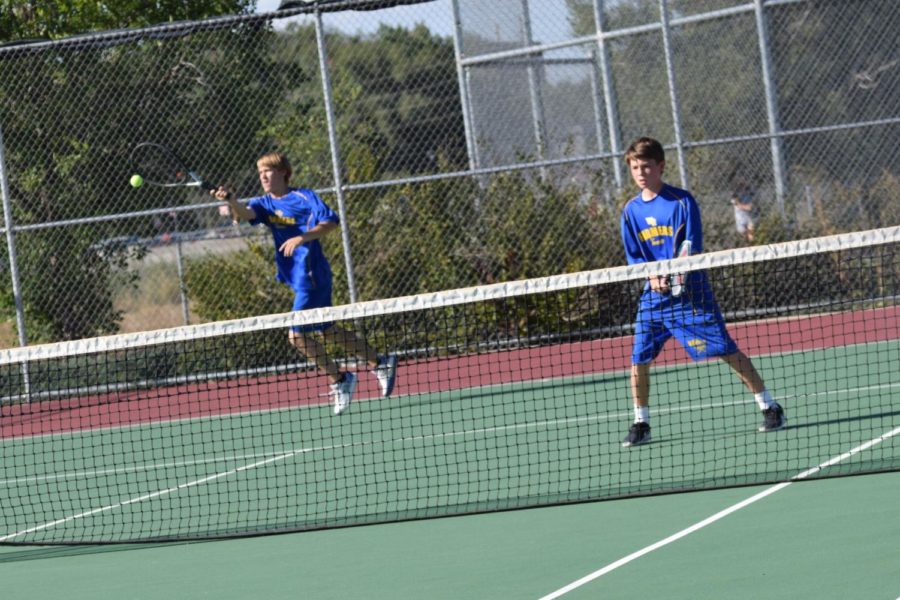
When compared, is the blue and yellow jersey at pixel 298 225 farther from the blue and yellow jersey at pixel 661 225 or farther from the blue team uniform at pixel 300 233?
the blue and yellow jersey at pixel 661 225

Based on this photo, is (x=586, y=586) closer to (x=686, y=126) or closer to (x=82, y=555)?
(x=82, y=555)

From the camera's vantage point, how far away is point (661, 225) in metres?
7.18

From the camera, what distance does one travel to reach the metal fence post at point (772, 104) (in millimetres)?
12414

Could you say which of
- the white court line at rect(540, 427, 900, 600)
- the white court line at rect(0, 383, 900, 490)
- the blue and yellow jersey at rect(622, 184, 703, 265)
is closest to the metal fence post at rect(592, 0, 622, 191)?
the white court line at rect(0, 383, 900, 490)

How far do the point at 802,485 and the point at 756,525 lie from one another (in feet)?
2.37

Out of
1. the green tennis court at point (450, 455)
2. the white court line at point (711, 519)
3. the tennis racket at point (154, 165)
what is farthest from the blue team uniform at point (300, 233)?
the tennis racket at point (154, 165)

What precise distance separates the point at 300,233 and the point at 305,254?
0.46 feet

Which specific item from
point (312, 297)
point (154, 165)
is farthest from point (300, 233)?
point (154, 165)

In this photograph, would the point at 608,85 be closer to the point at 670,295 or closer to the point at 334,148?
the point at 334,148

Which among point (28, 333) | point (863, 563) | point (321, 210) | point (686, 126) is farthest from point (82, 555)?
point (686, 126)

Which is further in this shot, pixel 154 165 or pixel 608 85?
pixel 608 85

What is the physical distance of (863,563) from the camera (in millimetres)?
4480

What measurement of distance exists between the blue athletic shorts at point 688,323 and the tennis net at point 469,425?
15.0 inches

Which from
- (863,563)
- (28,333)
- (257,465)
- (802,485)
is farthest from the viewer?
(28,333)
